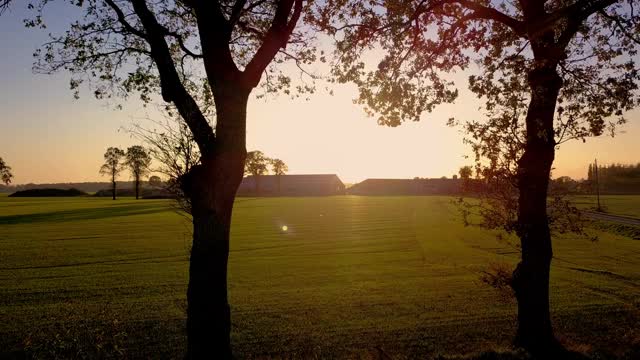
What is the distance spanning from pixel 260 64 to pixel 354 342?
7321 millimetres

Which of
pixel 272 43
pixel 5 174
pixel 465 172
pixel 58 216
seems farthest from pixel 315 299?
pixel 5 174

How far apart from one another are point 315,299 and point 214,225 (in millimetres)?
9121

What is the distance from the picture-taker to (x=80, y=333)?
45.0ft

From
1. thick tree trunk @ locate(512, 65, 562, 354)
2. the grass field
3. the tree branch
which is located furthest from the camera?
the grass field

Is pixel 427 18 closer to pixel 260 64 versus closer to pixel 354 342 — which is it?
pixel 260 64

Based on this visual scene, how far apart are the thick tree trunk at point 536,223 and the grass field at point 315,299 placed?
2.72 feet

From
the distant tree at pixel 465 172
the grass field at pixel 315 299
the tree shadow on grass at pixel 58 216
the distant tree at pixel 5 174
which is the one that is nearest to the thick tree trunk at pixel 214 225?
the grass field at pixel 315 299

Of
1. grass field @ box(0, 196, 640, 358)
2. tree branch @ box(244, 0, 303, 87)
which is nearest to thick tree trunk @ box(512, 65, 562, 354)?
grass field @ box(0, 196, 640, 358)

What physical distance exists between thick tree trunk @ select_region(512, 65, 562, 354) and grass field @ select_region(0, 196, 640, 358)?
829 mm

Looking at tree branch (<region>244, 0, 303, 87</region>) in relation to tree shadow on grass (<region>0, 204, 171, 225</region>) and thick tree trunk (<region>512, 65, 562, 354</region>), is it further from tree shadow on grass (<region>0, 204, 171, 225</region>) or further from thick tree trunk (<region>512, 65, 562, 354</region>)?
tree shadow on grass (<region>0, 204, 171, 225</region>)

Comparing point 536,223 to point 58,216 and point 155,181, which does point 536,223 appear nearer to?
point 155,181

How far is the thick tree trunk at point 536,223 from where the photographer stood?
36.9 feet

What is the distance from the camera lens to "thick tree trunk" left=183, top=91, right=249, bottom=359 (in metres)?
9.27

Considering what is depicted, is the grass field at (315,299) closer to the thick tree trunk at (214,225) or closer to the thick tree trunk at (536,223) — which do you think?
the thick tree trunk at (536,223)
